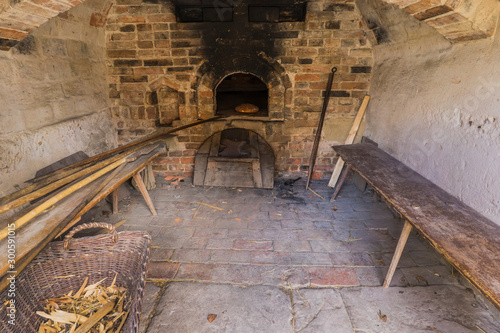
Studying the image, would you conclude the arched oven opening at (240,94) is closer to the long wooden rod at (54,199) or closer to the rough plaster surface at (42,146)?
the rough plaster surface at (42,146)

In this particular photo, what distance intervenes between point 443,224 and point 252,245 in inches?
66.5

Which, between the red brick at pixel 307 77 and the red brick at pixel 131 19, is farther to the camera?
the red brick at pixel 307 77

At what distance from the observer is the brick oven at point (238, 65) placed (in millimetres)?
3980

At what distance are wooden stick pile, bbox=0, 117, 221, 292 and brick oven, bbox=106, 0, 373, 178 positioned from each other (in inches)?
43.9

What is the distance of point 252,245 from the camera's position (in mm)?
2977

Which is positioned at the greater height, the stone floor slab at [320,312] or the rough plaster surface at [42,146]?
the rough plaster surface at [42,146]

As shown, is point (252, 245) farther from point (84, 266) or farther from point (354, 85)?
point (354, 85)

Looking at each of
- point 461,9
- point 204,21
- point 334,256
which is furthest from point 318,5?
point 334,256

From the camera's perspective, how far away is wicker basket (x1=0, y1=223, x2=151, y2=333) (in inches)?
78.5

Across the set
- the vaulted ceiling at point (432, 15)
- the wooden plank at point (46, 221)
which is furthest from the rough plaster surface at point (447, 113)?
the wooden plank at point (46, 221)

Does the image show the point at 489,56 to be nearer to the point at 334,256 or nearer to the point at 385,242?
the point at 385,242

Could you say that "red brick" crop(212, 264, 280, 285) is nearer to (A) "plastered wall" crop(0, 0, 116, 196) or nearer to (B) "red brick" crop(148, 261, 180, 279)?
(B) "red brick" crop(148, 261, 180, 279)

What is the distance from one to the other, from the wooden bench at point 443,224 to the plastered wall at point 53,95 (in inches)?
132

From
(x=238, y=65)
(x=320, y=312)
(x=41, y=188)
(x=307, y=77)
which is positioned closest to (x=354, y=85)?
(x=307, y=77)
